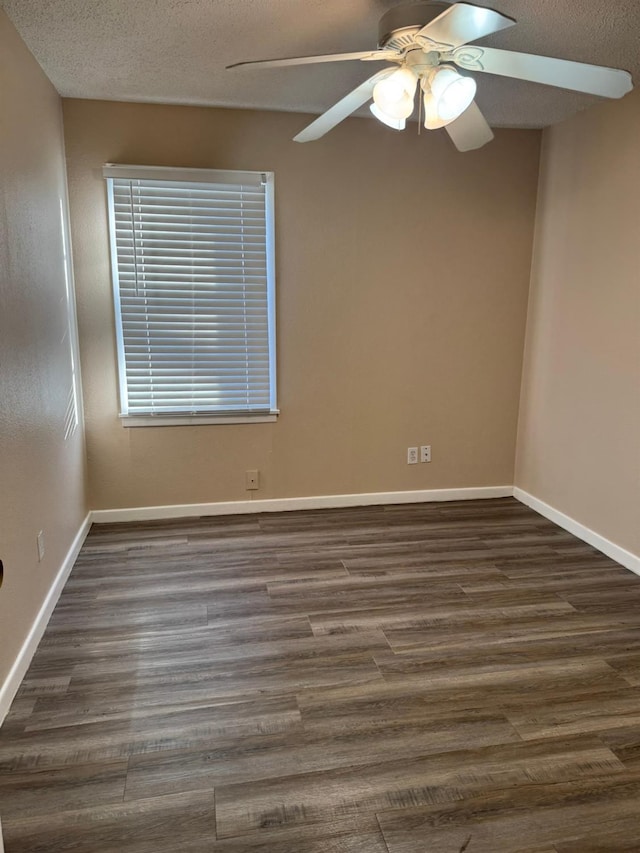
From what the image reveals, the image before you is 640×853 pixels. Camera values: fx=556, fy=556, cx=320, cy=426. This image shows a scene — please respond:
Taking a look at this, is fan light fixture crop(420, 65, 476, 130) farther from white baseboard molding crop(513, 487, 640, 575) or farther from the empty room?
white baseboard molding crop(513, 487, 640, 575)

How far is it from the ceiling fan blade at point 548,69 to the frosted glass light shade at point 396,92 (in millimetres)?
148

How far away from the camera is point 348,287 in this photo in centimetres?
365

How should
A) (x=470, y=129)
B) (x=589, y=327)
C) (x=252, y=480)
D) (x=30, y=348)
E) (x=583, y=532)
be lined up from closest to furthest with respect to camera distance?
(x=470, y=129), (x=30, y=348), (x=589, y=327), (x=583, y=532), (x=252, y=480)

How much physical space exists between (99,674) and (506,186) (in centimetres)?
367

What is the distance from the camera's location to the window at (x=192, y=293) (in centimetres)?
331

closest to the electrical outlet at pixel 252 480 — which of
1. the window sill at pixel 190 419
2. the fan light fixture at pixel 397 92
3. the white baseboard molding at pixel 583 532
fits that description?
the window sill at pixel 190 419

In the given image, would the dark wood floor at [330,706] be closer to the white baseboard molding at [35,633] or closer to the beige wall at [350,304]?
the white baseboard molding at [35,633]

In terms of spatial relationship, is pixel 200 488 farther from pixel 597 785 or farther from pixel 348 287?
pixel 597 785

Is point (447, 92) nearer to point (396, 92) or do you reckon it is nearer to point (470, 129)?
point (396, 92)

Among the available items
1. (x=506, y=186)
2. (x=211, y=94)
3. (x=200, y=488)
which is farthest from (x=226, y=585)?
(x=506, y=186)

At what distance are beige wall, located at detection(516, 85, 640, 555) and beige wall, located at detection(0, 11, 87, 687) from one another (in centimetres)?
298

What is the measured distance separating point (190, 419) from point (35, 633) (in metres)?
1.61

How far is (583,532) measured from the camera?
3.42 metres

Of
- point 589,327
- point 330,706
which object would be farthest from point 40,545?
point 589,327
